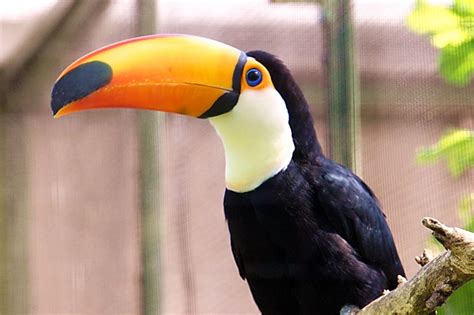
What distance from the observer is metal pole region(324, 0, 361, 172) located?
1.25 m

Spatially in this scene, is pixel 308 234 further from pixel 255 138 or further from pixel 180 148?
pixel 180 148

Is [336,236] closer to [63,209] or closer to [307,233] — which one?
[307,233]

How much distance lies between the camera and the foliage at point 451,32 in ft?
4.03

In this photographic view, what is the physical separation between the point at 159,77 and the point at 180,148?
149 millimetres

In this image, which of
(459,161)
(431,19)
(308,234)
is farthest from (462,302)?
(431,19)

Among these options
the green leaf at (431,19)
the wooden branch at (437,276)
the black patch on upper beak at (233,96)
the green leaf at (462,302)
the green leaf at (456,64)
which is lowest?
the green leaf at (462,302)

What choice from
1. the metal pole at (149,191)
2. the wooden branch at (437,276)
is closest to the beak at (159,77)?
the metal pole at (149,191)

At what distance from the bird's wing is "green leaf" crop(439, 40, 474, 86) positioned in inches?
9.2

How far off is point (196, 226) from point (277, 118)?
228 mm

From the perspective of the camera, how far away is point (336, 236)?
1112 millimetres

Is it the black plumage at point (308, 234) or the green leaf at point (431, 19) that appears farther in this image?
the green leaf at point (431, 19)

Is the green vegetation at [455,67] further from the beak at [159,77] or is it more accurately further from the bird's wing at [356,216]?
the beak at [159,77]

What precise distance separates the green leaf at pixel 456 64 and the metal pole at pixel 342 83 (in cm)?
13

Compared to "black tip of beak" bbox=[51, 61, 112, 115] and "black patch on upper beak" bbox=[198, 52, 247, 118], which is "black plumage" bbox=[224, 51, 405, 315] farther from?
"black tip of beak" bbox=[51, 61, 112, 115]
